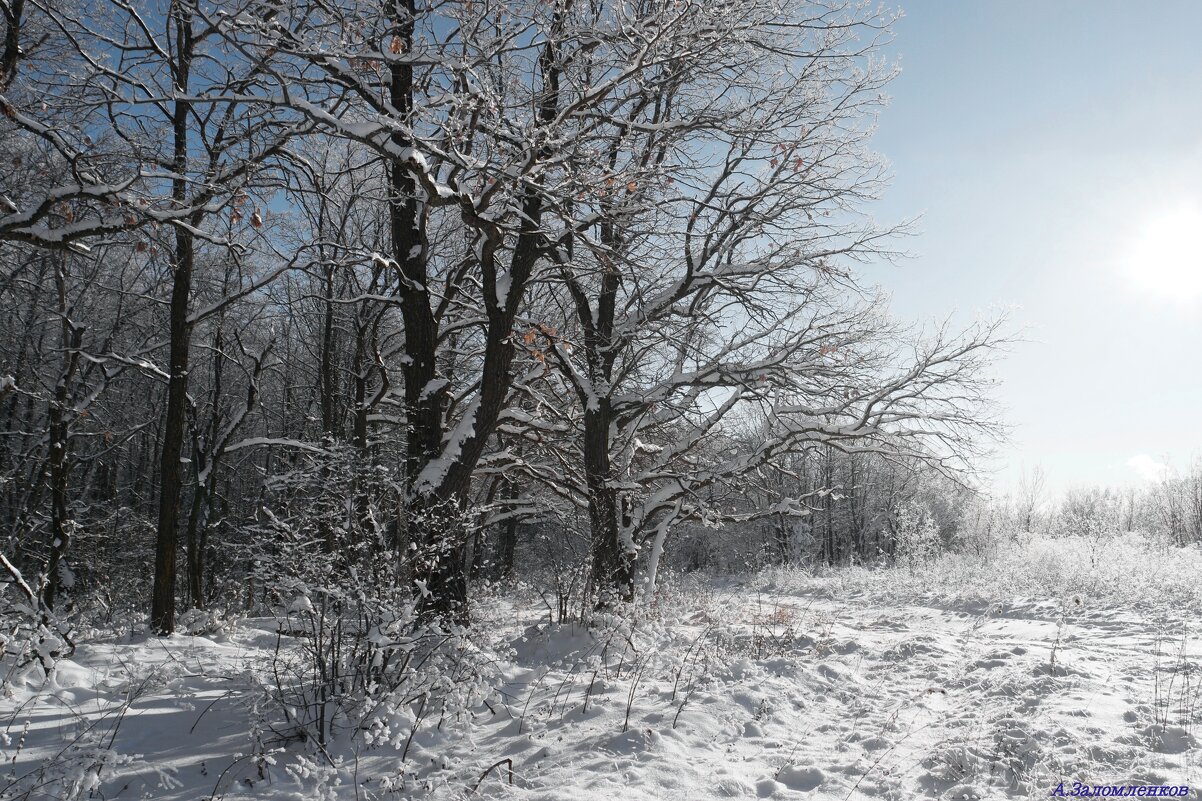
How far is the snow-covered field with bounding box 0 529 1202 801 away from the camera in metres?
3.52

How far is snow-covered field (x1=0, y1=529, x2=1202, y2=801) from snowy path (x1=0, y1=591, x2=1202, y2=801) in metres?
0.02

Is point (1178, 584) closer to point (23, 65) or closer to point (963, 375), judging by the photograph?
point (963, 375)

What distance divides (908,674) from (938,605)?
587cm

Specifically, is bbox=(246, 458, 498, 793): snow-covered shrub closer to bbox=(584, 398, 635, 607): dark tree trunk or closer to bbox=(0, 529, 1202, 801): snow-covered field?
bbox=(0, 529, 1202, 801): snow-covered field

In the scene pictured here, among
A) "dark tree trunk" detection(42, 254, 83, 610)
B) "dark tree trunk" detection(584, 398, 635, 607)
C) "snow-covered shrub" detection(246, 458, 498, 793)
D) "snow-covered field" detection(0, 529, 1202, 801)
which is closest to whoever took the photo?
"snow-covered field" detection(0, 529, 1202, 801)

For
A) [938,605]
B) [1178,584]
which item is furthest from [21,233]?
[1178,584]

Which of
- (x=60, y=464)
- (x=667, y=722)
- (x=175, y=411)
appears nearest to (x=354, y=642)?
(x=667, y=722)

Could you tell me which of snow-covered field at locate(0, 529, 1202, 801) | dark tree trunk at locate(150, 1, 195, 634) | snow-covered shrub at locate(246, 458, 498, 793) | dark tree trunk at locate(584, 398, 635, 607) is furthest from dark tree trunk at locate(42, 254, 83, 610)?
dark tree trunk at locate(584, 398, 635, 607)

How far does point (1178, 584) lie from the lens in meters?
10.7

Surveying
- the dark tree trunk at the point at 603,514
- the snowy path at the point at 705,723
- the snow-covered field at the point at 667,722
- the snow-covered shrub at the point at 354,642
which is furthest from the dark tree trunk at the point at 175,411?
the dark tree trunk at the point at 603,514

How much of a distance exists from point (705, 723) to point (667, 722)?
0.94 feet

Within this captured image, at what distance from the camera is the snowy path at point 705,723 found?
3.56m

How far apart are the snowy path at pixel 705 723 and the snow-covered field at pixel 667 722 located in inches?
0.7

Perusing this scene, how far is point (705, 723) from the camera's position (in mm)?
4527
